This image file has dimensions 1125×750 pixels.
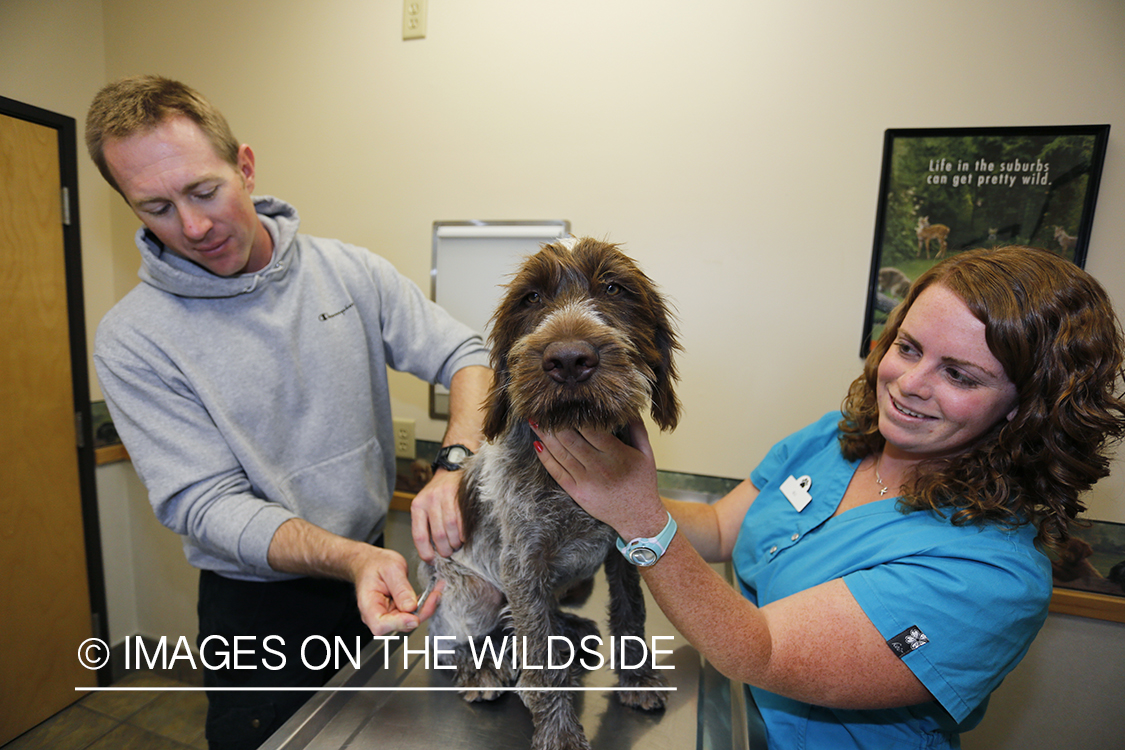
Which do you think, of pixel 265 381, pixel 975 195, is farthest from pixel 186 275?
pixel 975 195

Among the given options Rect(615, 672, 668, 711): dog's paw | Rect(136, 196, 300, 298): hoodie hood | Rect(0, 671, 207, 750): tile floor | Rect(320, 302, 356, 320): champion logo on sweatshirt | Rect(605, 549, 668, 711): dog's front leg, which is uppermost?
Rect(136, 196, 300, 298): hoodie hood

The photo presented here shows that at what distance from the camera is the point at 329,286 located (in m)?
1.71

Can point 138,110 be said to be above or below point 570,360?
above

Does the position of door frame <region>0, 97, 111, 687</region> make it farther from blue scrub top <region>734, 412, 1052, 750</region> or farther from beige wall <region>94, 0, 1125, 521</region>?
blue scrub top <region>734, 412, 1052, 750</region>

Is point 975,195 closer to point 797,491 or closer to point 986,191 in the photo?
point 986,191

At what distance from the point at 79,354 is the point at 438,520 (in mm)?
2835

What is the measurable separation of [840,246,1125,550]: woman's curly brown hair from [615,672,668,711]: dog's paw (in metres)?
0.71

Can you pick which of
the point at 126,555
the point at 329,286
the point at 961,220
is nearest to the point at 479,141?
the point at 329,286

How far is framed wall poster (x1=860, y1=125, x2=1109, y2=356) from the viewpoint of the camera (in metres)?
1.74

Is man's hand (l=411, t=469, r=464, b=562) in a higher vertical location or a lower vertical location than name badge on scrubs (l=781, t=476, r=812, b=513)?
lower

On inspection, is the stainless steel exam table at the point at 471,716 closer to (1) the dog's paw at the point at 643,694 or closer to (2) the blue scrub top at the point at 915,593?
(1) the dog's paw at the point at 643,694

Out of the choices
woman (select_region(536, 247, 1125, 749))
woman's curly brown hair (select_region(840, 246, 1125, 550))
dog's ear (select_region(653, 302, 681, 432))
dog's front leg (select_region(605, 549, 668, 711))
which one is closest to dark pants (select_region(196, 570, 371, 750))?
dog's front leg (select_region(605, 549, 668, 711))

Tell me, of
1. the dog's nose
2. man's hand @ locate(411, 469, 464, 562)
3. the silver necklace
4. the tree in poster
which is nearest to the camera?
the dog's nose

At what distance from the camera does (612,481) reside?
37.9 inches
